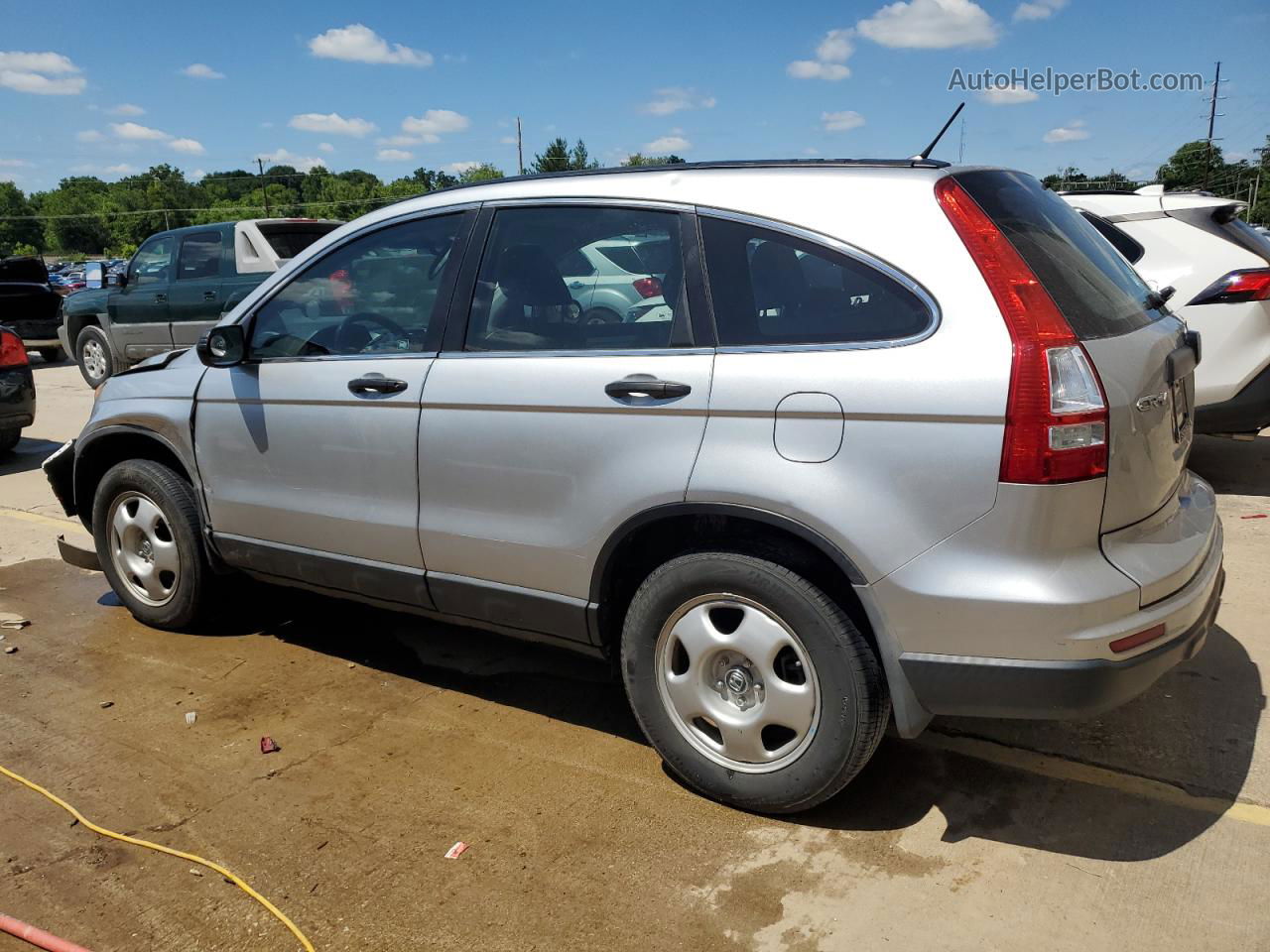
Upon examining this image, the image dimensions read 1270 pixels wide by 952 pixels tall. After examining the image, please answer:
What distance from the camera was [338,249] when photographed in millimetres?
3832

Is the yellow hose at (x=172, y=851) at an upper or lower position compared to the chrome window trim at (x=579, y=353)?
lower

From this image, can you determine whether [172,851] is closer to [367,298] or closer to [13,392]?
[367,298]

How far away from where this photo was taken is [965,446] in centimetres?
245

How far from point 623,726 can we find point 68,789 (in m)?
1.87

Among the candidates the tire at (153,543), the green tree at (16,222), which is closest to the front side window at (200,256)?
the tire at (153,543)

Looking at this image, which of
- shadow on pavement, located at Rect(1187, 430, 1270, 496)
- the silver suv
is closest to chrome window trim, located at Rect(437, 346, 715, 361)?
the silver suv

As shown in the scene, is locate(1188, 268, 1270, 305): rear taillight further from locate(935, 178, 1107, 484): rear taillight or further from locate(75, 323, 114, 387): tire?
locate(75, 323, 114, 387): tire

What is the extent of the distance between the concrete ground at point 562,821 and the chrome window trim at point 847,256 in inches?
55.5

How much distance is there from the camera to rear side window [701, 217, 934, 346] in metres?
2.63

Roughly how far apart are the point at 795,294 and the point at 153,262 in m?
11.8

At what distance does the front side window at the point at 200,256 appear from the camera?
11.7 m

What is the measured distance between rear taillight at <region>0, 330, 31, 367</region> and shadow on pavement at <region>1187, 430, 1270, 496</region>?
938 cm

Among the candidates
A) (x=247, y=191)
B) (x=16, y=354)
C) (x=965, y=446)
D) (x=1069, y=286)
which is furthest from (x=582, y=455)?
(x=247, y=191)

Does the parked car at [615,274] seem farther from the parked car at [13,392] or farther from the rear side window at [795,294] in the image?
the parked car at [13,392]
